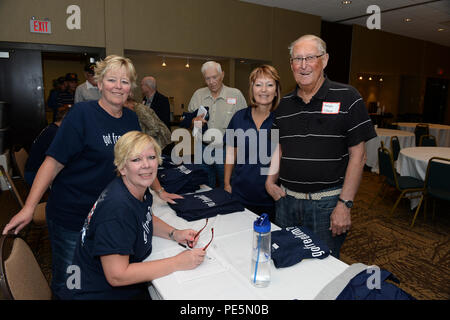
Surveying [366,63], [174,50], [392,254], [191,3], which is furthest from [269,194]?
[366,63]

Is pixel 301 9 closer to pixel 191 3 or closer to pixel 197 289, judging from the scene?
pixel 191 3

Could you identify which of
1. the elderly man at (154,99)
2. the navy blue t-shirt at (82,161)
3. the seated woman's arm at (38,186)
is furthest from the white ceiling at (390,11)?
the seated woman's arm at (38,186)

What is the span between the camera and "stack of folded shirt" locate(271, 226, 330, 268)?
1226 mm

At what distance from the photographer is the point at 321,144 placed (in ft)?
5.53

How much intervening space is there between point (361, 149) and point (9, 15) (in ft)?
16.4

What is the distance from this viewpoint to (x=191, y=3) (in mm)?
5754

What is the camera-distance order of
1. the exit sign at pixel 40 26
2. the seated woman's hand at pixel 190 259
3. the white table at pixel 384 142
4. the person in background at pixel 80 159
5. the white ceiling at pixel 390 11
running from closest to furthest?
the seated woman's hand at pixel 190 259
the person in background at pixel 80 159
the exit sign at pixel 40 26
the white table at pixel 384 142
the white ceiling at pixel 390 11

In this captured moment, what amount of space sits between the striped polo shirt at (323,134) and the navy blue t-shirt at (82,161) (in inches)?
40.3

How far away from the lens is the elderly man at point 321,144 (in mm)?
1646

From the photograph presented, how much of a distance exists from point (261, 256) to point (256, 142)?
1.11 m

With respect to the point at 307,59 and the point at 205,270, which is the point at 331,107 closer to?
the point at 307,59

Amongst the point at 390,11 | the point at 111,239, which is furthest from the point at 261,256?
the point at 390,11

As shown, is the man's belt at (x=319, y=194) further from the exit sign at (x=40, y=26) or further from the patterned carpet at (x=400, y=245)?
the exit sign at (x=40, y=26)

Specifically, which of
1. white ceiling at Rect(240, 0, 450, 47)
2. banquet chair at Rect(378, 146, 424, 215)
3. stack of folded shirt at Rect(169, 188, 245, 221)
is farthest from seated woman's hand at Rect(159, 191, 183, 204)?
white ceiling at Rect(240, 0, 450, 47)
